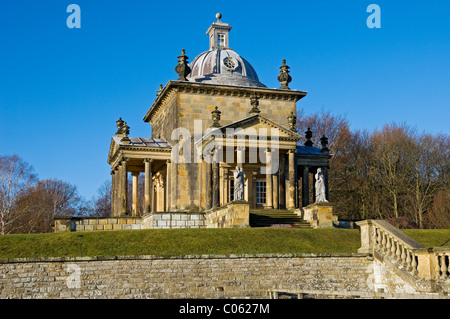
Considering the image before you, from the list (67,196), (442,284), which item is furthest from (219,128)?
(67,196)

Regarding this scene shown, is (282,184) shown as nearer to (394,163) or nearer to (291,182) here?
(291,182)

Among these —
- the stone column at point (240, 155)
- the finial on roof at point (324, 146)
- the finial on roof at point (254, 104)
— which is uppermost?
the finial on roof at point (254, 104)

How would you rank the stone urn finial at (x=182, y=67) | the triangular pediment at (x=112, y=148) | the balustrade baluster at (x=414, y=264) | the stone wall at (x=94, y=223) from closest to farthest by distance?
the balustrade baluster at (x=414, y=264) < the stone wall at (x=94, y=223) < the stone urn finial at (x=182, y=67) < the triangular pediment at (x=112, y=148)

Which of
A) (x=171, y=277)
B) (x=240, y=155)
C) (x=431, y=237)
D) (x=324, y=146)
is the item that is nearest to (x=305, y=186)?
(x=324, y=146)

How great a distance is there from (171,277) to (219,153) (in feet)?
56.1

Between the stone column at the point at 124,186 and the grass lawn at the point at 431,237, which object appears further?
the stone column at the point at 124,186

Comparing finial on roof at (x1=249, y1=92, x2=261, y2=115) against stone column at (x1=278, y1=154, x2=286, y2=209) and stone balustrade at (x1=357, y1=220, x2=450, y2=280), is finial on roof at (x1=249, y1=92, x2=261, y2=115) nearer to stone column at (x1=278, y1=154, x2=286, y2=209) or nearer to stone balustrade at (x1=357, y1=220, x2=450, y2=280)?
stone column at (x1=278, y1=154, x2=286, y2=209)

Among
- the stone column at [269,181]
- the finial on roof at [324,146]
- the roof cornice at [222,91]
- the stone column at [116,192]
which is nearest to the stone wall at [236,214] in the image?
the stone column at [269,181]

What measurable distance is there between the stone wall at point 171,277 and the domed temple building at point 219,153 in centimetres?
1119

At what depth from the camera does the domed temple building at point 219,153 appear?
37750 millimetres

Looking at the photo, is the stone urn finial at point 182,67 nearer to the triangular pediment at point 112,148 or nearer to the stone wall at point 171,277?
the triangular pediment at point 112,148

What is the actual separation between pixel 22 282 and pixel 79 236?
5.64 m

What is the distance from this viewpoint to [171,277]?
858 inches

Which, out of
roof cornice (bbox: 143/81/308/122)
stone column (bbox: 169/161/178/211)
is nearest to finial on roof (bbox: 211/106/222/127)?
roof cornice (bbox: 143/81/308/122)
